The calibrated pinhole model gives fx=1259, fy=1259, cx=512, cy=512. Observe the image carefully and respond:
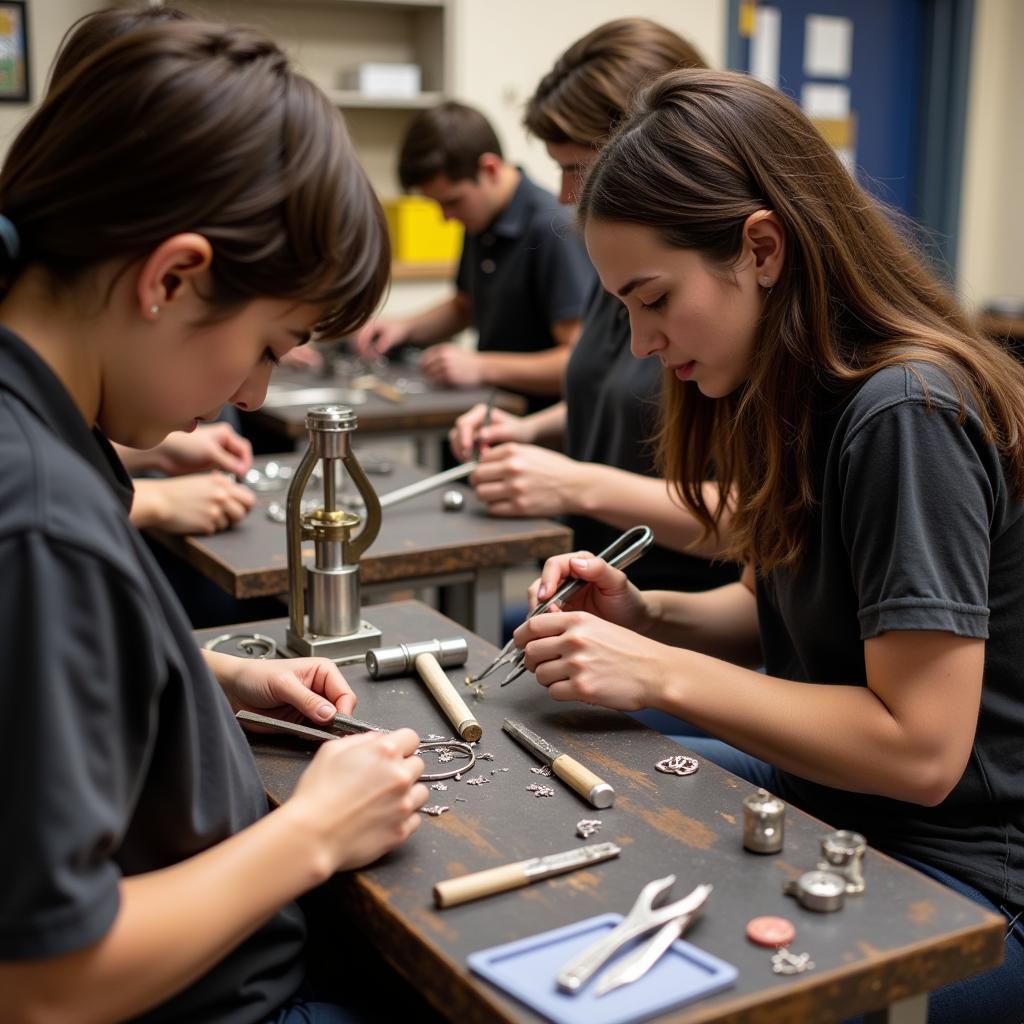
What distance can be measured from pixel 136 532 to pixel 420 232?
3.91m

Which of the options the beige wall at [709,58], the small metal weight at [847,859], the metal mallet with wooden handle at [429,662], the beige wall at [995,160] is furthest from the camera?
the beige wall at [995,160]

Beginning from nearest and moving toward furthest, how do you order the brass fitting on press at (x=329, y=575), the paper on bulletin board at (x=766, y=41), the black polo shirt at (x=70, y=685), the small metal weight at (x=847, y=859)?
1. the black polo shirt at (x=70, y=685)
2. the small metal weight at (x=847, y=859)
3. the brass fitting on press at (x=329, y=575)
4. the paper on bulletin board at (x=766, y=41)

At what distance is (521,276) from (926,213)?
3214 mm

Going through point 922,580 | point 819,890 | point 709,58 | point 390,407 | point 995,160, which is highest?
point 709,58

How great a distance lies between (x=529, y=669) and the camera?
1363mm

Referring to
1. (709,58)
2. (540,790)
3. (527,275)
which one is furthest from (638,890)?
(709,58)

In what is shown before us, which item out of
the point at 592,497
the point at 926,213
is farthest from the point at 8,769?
the point at 926,213

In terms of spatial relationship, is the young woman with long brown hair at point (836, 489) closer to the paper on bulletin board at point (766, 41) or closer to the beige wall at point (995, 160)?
the paper on bulletin board at point (766, 41)

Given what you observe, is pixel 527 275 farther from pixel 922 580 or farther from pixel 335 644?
pixel 922 580

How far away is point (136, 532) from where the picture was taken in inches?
37.2

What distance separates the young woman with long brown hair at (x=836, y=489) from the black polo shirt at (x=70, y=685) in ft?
1.63

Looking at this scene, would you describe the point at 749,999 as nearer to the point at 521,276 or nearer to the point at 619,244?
the point at 619,244

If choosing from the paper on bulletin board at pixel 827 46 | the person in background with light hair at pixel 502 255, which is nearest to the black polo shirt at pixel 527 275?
the person in background with light hair at pixel 502 255

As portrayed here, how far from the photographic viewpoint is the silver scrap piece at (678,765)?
119 cm
